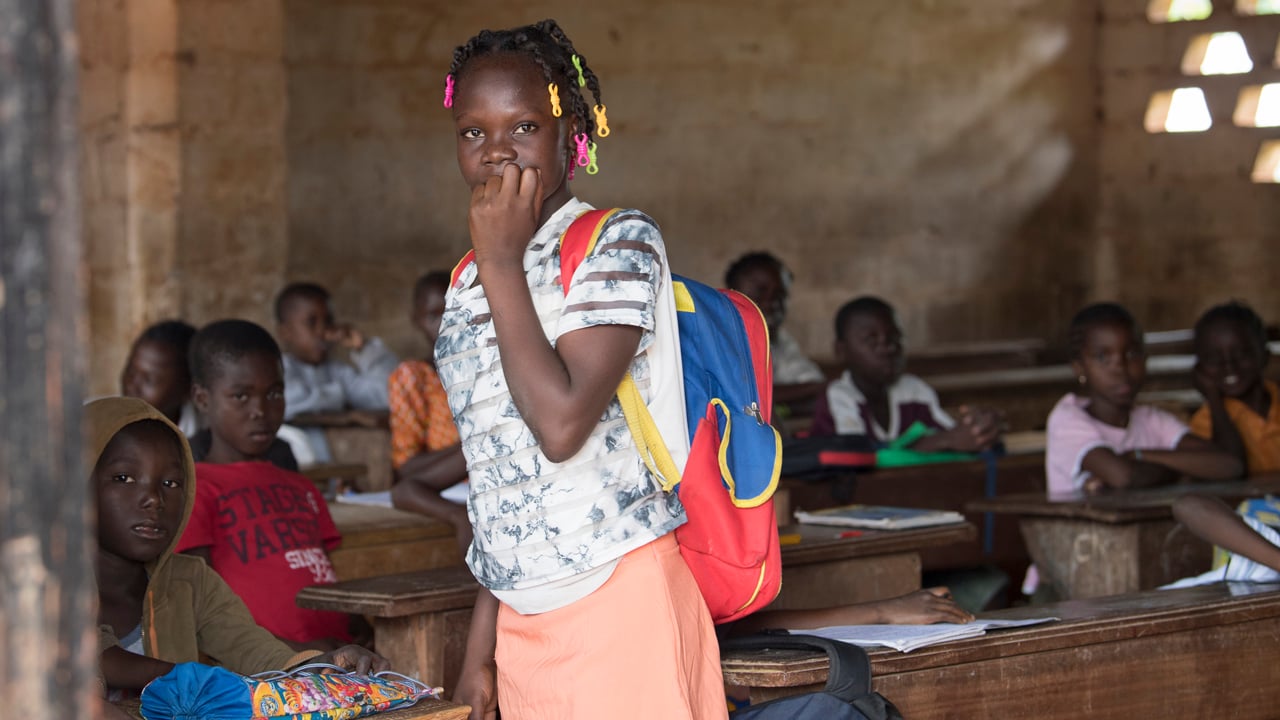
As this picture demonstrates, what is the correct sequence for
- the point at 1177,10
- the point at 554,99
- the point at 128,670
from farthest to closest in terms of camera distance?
1. the point at 1177,10
2. the point at 128,670
3. the point at 554,99

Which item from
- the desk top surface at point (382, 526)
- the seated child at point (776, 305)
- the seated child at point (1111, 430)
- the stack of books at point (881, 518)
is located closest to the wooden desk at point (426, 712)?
the desk top surface at point (382, 526)

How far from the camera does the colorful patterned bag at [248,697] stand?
200cm

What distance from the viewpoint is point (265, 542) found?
323cm

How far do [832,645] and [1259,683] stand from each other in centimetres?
111

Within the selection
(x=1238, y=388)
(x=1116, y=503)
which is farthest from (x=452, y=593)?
(x=1238, y=388)

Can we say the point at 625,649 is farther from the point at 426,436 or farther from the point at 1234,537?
the point at 426,436

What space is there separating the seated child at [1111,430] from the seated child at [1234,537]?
1.03 m

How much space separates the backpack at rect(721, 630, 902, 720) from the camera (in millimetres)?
2277

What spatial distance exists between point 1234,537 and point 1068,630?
681 mm

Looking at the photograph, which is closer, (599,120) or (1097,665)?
(599,120)

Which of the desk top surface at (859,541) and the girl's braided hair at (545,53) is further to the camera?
the desk top surface at (859,541)

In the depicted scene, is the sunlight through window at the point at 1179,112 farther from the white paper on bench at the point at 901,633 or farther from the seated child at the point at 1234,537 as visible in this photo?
the white paper on bench at the point at 901,633

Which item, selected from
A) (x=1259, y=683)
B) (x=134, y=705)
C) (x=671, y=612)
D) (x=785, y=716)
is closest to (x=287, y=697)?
(x=134, y=705)

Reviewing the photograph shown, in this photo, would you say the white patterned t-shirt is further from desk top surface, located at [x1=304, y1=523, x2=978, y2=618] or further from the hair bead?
desk top surface, located at [x1=304, y1=523, x2=978, y2=618]
